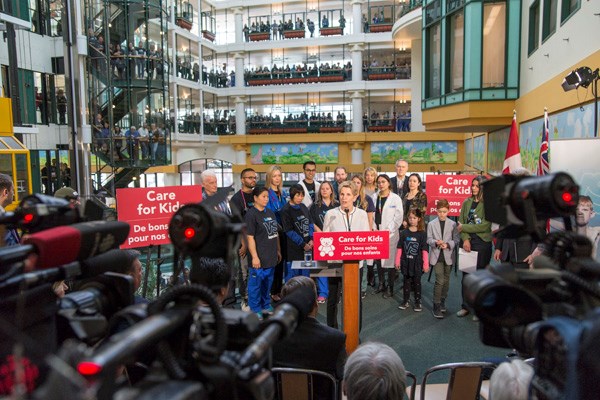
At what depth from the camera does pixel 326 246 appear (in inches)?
193

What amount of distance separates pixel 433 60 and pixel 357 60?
35.9ft

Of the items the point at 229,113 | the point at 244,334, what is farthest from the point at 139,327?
the point at 229,113

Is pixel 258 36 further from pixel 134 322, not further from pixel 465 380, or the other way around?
pixel 134 322

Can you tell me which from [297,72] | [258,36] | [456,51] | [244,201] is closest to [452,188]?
[244,201]

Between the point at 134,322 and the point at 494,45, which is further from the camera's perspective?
the point at 494,45

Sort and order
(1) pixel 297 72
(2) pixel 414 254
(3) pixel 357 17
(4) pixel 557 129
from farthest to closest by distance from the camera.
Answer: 1. (1) pixel 297 72
2. (3) pixel 357 17
3. (4) pixel 557 129
4. (2) pixel 414 254

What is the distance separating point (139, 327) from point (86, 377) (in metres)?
→ 0.21

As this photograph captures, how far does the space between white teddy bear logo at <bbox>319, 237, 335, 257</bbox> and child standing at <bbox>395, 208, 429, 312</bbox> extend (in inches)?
83.9

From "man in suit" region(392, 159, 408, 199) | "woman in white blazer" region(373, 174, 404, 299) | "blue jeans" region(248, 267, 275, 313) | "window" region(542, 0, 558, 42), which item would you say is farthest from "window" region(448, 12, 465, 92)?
"blue jeans" region(248, 267, 275, 313)

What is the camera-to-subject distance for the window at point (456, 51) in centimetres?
1279

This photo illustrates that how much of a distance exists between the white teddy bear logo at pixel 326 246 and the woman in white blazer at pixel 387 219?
215 cm

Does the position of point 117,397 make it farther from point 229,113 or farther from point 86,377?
point 229,113

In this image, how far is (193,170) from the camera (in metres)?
28.4

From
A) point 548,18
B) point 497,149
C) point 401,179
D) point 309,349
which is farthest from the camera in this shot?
point 497,149
